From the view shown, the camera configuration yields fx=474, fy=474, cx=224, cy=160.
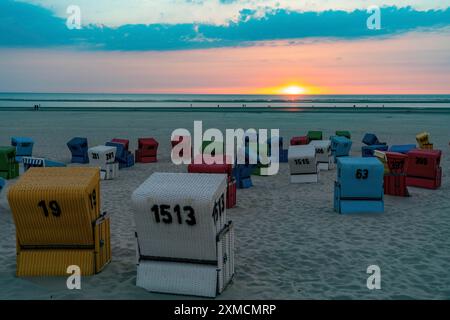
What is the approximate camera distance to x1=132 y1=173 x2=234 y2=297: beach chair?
746 centimetres

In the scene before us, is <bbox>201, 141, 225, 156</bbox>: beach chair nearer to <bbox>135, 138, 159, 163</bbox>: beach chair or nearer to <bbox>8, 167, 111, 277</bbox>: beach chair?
<bbox>135, 138, 159, 163</bbox>: beach chair

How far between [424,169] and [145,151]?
1340 cm

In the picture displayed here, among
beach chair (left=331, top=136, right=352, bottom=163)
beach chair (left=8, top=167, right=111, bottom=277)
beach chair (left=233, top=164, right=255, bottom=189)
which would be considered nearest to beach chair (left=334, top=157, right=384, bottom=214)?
beach chair (left=233, top=164, right=255, bottom=189)

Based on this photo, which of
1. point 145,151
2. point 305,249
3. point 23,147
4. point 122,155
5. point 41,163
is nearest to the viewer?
point 305,249

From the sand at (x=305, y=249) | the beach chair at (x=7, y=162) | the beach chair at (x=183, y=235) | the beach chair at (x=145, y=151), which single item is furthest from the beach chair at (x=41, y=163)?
the beach chair at (x=183, y=235)

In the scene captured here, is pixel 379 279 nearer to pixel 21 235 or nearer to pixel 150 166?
pixel 21 235

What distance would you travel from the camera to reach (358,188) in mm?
13469

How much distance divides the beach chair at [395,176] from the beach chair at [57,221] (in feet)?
35.2

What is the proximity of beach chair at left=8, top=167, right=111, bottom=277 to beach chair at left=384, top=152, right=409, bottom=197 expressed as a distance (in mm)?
10739

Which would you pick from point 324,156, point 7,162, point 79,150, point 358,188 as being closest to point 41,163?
point 7,162

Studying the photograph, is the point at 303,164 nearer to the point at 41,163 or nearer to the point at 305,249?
the point at 305,249

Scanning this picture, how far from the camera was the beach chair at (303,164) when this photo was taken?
60.6ft
